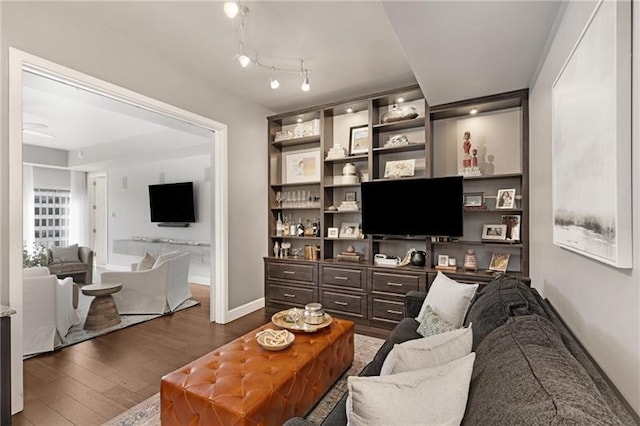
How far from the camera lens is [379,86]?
3.61 meters

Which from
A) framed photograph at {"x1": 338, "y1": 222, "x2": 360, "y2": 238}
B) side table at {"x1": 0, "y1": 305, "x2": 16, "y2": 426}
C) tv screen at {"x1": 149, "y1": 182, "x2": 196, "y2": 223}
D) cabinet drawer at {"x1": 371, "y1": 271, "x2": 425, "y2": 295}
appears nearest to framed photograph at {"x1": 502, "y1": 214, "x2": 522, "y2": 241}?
cabinet drawer at {"x1": 371, "y1": 271, "x2": 425, "y2": 295}

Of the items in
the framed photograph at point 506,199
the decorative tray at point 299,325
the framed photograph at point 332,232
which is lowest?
the decorative tray at point 299,325

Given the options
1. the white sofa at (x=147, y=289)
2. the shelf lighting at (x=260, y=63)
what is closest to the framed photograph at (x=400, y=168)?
the shelf lighting at (x=260, y=63)

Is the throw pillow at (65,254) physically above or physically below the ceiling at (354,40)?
below

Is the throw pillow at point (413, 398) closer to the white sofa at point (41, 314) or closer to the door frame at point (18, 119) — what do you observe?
the door frame at point (18, 119)

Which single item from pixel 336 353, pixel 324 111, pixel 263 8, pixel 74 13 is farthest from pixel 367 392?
pixel 324 111

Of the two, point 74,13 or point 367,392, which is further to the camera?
point 74,13

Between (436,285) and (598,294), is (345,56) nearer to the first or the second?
(436,285)

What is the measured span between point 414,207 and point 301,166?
5.89 ft

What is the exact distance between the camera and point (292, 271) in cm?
406

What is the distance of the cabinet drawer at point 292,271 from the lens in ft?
12.9

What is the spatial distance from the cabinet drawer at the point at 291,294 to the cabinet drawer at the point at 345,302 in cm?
18

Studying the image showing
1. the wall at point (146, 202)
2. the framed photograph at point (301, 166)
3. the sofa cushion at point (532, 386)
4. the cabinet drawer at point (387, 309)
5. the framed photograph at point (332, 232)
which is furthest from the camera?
the wall at point (146, 202)

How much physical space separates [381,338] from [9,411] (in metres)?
2.87
